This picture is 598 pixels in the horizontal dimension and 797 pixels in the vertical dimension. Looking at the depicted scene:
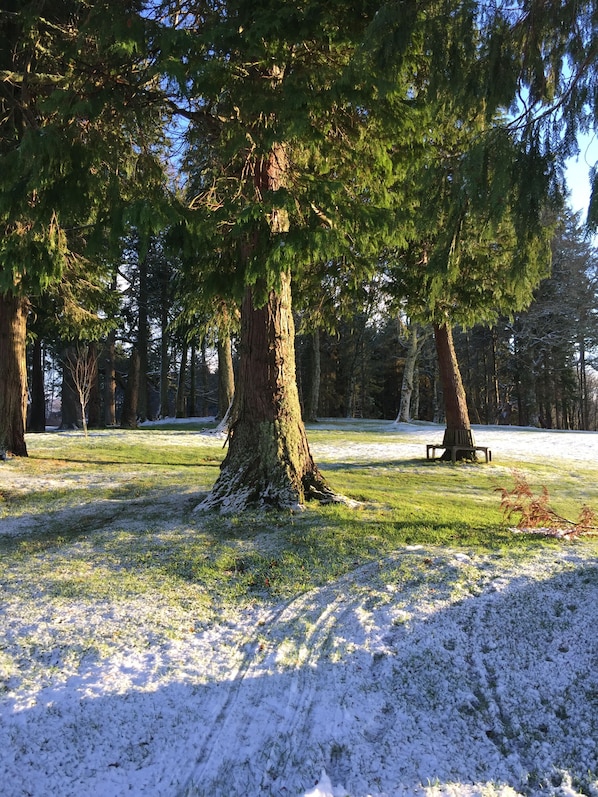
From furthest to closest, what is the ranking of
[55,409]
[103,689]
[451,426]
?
1. [55,409]
2. [451,426]
3. [103,689]

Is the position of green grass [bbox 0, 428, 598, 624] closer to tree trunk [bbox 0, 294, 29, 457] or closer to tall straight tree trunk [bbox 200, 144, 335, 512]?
tall straight tree trunk [bbox 200, 144, 335, 512]

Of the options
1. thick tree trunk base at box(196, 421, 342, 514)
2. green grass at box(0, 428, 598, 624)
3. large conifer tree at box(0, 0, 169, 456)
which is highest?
large conifer tree at box(0, 0, 169, 456)

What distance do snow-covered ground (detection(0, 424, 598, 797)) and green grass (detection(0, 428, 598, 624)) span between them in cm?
26

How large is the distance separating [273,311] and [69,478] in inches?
201

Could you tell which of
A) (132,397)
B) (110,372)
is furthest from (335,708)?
(110,372)

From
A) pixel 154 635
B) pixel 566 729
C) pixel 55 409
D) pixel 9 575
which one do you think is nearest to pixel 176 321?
pixel 9 575

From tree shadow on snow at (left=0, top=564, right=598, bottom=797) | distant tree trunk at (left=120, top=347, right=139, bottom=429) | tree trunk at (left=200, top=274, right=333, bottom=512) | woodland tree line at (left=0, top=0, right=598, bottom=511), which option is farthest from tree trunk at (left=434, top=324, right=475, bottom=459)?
distant tree trunk at (left=120, top=347, right=139, bottom=429)

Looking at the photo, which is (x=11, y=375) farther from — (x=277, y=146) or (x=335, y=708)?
(x=335, y=708)

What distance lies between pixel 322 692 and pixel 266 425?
148 inches

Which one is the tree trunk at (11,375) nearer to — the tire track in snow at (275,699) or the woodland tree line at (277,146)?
the woodland tree line at (277,146)

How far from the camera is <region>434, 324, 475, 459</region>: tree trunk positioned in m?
12.8

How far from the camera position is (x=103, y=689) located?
2836 millimetres

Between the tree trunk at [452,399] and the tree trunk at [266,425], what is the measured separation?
7.21m

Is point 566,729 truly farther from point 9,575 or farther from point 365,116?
point 365,116
